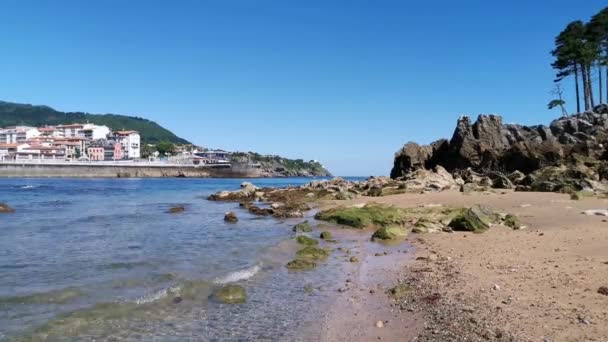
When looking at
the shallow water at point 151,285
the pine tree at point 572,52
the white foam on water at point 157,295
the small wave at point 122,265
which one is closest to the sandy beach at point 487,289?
the shallow water at point 151,285

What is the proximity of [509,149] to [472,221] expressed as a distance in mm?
34079

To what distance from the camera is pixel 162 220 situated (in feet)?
94.5

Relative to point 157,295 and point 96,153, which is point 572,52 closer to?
point 157,295

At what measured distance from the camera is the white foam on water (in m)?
10.7

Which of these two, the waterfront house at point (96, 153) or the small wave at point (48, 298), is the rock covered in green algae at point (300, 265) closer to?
the small wave at point (48, 298)

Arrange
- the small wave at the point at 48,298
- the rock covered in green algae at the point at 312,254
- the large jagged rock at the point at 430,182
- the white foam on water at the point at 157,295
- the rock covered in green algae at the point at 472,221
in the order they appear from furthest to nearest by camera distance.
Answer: the large jagged rock at the point at 430,182, the rock covered in green algae at the point at 472,221, the rock covered in green algae at the point at 312,254, the white foam on water at the point at 157,295, the small wave at the point at 48,298

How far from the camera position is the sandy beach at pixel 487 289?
8039 millimetres

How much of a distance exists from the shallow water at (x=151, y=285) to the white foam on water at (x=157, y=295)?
0.02 metres

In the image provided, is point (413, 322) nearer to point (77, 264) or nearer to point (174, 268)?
point (174, 268)

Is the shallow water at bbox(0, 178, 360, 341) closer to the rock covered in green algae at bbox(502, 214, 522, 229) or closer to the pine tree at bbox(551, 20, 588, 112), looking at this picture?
the rock covered in green algae at bbox(502, 214, 522, 229)

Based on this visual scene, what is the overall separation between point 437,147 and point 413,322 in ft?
186

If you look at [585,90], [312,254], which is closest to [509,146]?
[585,90]

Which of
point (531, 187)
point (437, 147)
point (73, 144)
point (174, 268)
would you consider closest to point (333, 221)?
point (174, 268)

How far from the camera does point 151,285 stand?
484 inches
